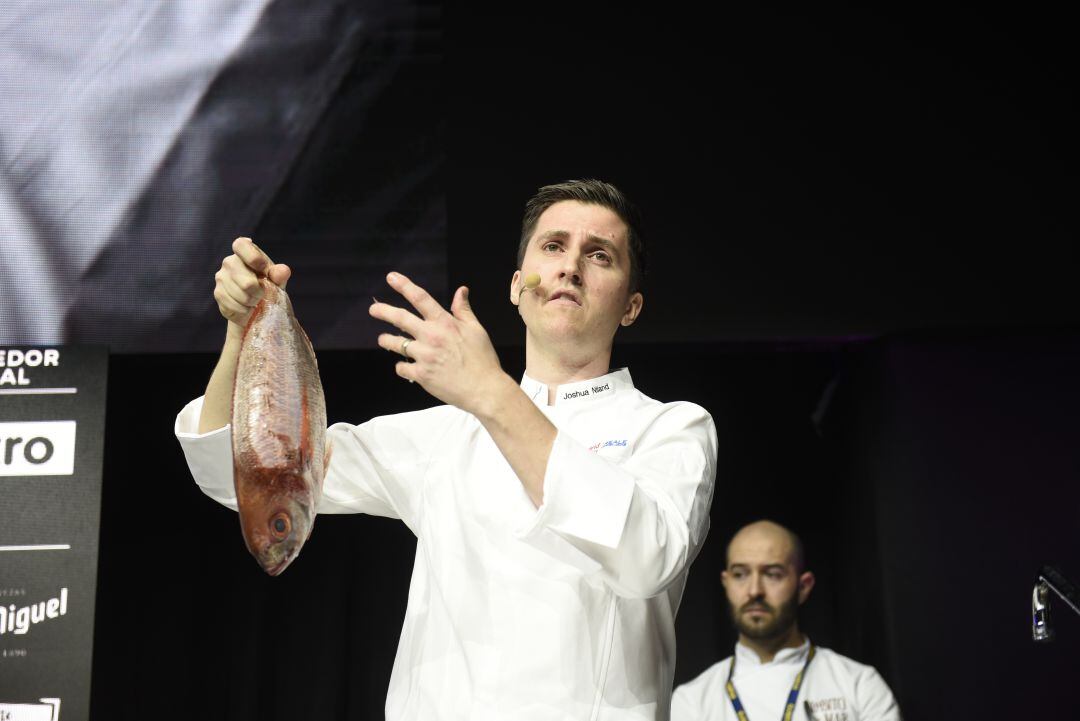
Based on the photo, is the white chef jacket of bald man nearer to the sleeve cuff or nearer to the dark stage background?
the sleeve cuff

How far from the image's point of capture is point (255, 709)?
139 inches

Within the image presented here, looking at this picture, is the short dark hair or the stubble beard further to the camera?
the stubble beard

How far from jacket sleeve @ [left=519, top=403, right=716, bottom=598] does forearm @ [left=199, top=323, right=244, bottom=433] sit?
0.41 m

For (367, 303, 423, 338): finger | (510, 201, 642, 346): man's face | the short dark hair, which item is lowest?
(367, 303, 423, 338): finger

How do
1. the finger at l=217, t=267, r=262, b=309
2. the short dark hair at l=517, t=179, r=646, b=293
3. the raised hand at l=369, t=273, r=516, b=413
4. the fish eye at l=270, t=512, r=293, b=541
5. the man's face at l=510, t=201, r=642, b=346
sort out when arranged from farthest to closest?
the short dark hair at l=517, t=179, r=646, b=293, the man's face at l=510, t=201, r=642, b=346, the finger at l=217, t=267, r=262, b=309, the raised hand at l=369, t=273, r=516, b=413, the fish eye at l=270, t=512, r=293, b=541

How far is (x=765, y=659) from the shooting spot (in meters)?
3.79

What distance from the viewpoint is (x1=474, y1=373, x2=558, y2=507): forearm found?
115cm

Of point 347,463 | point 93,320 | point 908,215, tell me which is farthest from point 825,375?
point 347,463

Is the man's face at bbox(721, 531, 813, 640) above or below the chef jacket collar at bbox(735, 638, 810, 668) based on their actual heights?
above

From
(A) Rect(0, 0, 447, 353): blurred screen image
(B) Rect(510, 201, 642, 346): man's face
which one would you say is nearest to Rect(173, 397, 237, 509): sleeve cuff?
(B) Rect(510, 201, 642, 346): man's face

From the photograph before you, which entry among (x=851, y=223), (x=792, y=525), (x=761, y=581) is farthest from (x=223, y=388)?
(x=792, y=525)

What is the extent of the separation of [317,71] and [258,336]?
7.39ft

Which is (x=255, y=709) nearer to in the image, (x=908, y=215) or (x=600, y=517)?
(x=908, y=215)

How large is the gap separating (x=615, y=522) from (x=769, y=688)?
2.92 m
